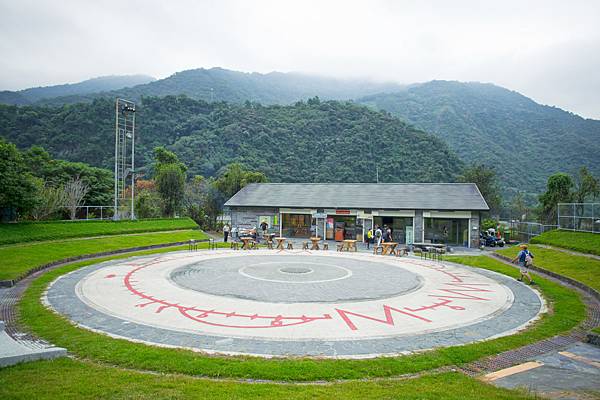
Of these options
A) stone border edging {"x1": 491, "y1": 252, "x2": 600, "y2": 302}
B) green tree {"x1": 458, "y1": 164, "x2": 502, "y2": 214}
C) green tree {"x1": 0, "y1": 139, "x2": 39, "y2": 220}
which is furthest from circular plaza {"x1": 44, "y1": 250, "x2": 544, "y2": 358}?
green tree {"x1": 458, "y1": 164, "x2": 502, "y2": 214}

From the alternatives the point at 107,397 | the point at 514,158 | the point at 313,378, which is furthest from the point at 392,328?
the point at 514,158

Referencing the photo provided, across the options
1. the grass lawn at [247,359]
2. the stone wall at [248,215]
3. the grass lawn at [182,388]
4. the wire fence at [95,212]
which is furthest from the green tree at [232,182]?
the grass lawn at [182,388]

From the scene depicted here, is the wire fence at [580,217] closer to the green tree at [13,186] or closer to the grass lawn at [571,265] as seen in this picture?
the grass lawn at [571,265]

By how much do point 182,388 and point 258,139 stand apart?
2727 inches

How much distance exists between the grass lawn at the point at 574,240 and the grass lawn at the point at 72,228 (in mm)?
30085

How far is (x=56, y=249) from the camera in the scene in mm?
21875

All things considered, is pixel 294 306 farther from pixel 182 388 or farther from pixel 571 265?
pixel 571 265

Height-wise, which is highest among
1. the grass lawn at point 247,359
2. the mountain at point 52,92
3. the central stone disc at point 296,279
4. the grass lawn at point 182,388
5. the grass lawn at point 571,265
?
the mountain at point 52,92

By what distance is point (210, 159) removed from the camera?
70.3 meters

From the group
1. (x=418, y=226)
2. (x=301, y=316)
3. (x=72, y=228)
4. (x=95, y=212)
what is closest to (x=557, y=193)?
(x=418, y=226)

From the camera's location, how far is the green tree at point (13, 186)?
22.5 meters

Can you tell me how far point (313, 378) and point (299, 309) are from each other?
16.2ft

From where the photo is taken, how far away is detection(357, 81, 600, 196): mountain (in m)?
76.4

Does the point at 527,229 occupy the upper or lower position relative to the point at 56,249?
upper
